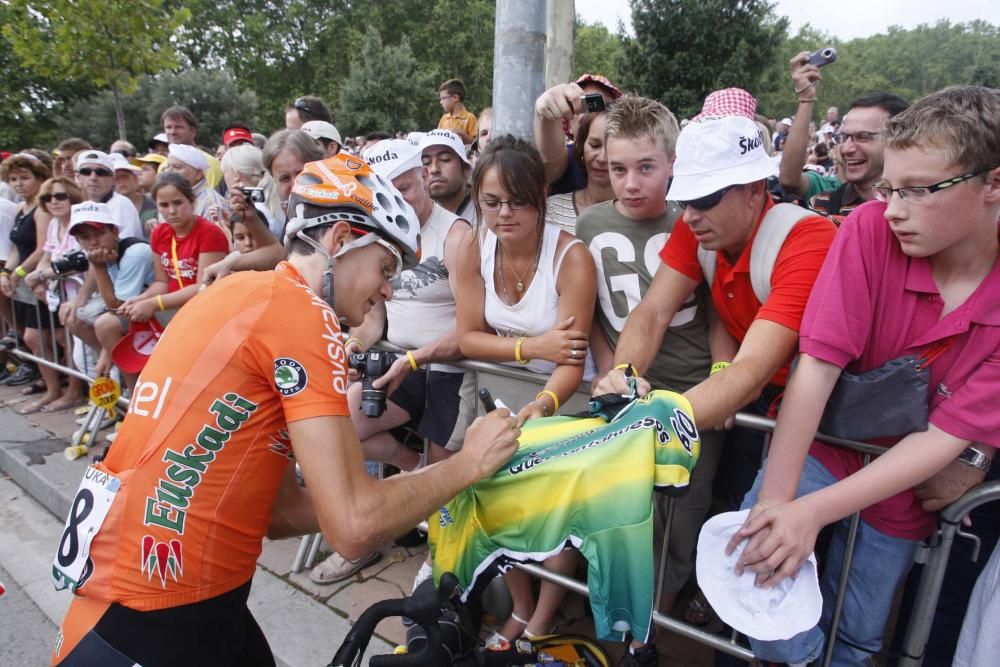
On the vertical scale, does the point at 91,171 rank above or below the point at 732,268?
below

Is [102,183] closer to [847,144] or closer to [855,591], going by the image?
[847,144]

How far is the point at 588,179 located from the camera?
356cm

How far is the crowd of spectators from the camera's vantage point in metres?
1.76

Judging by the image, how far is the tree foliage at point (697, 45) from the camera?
2433 centimetres

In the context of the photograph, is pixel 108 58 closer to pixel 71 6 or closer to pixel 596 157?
pixel 71 6

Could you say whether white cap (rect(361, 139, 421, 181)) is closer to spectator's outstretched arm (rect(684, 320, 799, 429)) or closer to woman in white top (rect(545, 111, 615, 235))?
woman in white top (rect(545, 111, 615, 235))

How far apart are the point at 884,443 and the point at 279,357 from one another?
1883mm

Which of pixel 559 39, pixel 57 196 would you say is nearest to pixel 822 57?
pixel 559 39

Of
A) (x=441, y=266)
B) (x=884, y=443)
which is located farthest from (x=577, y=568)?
(x=441, y=266)

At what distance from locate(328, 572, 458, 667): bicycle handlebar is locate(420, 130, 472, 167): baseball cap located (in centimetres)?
305

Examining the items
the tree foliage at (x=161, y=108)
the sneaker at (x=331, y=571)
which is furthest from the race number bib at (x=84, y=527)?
the tree foliage at (x=161, y=108)

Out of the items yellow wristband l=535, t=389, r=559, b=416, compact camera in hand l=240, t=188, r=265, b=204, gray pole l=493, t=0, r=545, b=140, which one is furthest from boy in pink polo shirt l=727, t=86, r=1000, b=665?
compact camera in hand l=240, t=188, r=265, b=204

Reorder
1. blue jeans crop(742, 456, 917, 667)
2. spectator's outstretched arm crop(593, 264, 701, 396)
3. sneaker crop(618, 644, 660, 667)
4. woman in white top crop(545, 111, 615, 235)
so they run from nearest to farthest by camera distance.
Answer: blue jeans crop(742, 456, 917, 667) < spectator's outstretched arm crop(593, 264, 701, 396) < sneaker crop(618, 644, 660, 667) < woman in white top crop(545, 111, 615, 235)

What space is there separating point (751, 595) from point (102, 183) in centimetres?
666
